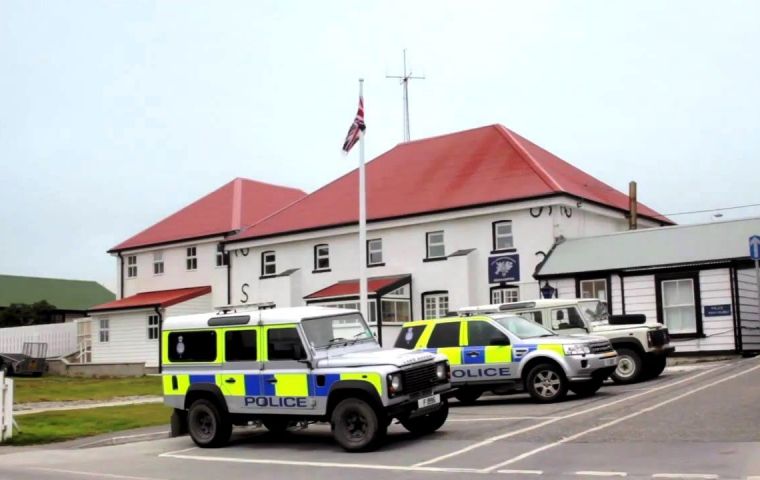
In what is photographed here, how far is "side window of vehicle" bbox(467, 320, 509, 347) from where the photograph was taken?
59.7ft

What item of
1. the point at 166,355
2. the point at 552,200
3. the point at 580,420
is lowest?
the point at 580,420

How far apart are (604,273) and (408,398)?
17.7 meters

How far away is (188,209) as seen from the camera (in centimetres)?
4956

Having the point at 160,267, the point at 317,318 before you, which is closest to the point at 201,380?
the point at 317,318

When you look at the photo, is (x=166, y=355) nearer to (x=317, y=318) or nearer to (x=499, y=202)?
(x=317, y=318)

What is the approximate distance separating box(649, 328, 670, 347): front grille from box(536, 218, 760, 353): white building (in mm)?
6392

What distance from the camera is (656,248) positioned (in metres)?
29.1

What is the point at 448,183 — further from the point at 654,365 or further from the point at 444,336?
the point at 444,336

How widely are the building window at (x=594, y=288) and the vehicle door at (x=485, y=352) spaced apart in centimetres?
1225

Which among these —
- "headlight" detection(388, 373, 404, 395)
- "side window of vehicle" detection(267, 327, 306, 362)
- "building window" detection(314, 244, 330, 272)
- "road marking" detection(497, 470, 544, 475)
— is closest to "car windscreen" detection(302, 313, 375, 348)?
"side window of vehicle" detection(267, 327, 306, 362)

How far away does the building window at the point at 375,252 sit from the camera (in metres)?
38.0

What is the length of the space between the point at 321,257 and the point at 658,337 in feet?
69.6

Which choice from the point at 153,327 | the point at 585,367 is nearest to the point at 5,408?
the point at 585,367

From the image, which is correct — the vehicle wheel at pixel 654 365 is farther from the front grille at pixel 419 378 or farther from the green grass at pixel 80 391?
the green grass at pixel 80 391
